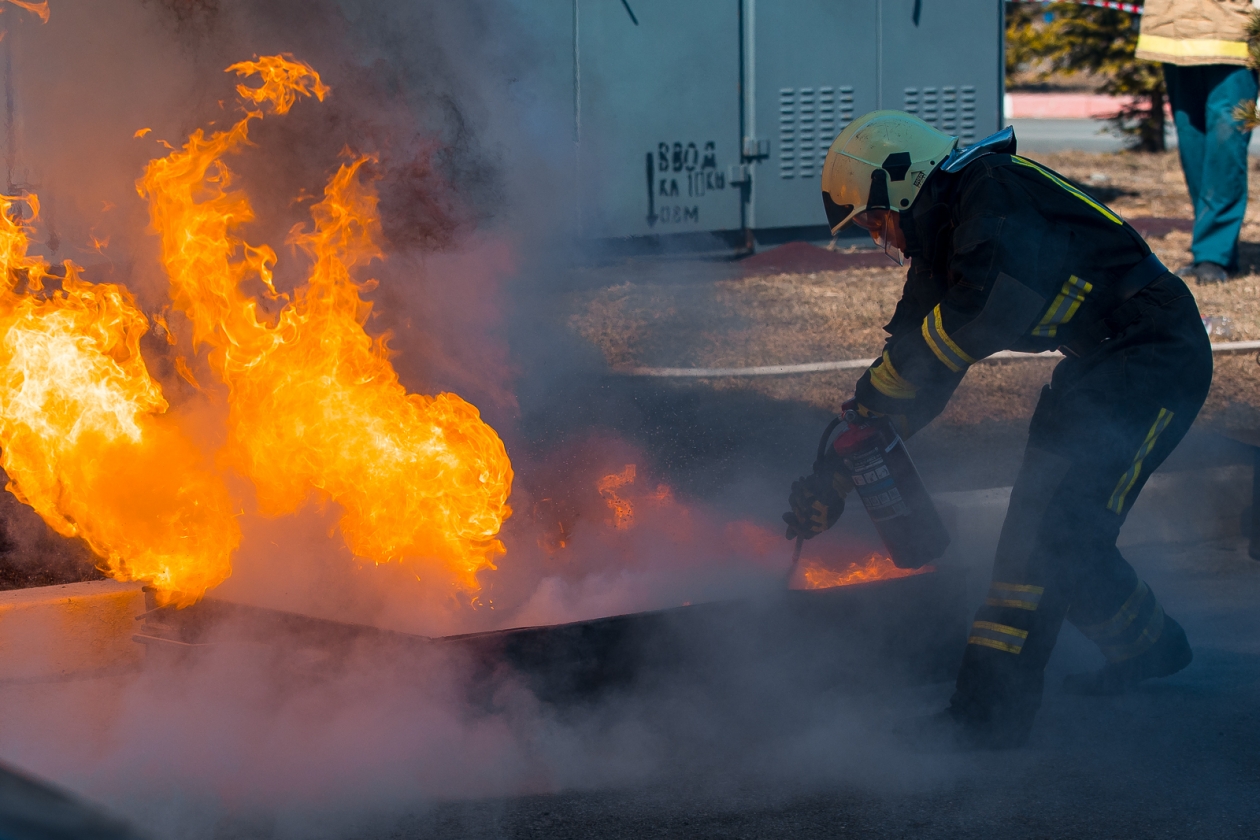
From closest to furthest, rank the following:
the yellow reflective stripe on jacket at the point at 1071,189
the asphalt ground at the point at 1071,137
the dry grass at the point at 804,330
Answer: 1. the yellow reflective stripe on jacket at the point at 1071,189
2. the dry grass at the point at 804,330
3. the asphalt ground at the point at 1071,137

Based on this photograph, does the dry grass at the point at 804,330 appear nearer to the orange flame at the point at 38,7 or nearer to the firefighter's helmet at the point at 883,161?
the firefighter's helmet at the point at 883,161

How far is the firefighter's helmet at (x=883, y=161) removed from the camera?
366 centimetres

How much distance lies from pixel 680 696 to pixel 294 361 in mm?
1684

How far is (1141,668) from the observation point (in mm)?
3734

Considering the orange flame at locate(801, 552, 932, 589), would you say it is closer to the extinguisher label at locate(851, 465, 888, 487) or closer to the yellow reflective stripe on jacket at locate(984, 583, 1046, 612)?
the extinguisher label at locate(851, 465, 888, 487)

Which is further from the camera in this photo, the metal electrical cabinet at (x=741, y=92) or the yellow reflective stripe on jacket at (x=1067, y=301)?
the metal electrical cabinet at (x=741, y=92)

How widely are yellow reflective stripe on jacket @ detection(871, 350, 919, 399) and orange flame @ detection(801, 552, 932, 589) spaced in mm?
808

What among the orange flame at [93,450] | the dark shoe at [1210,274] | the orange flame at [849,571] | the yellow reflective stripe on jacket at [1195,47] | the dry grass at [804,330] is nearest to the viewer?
the orange flame at [93,450]

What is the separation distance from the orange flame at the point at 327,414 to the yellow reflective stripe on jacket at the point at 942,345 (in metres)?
1.50

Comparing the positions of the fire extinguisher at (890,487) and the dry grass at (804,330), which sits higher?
the fire extinguisher at (890,487)

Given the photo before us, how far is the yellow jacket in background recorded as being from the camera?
8.25 m

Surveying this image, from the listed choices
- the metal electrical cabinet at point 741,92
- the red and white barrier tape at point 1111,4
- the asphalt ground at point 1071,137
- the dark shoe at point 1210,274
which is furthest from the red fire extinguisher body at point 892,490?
the asphalt ground at point 1071,137

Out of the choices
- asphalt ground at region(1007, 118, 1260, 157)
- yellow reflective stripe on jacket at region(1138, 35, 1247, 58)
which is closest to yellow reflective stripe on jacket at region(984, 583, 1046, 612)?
yellow reflective stripe on jacket at region(1138, 35, 1247, 58)

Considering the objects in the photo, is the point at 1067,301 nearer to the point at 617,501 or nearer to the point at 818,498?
the point at 818,498
